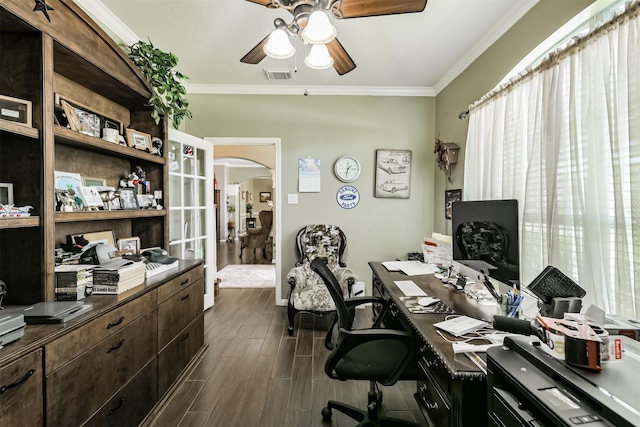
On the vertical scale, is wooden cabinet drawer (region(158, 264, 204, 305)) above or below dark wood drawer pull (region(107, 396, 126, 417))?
above

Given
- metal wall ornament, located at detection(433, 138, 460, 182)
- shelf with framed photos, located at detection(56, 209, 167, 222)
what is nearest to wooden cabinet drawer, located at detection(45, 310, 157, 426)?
shelf with framed photos, located at detection(56, 209, 167, 222)

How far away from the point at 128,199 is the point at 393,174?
2862mm

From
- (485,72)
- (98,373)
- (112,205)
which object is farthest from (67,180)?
(485,72)

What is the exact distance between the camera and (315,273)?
286 cm

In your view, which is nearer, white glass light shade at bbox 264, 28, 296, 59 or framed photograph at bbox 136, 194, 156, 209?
white glass light shade at bbox 264, 28, 296, 59

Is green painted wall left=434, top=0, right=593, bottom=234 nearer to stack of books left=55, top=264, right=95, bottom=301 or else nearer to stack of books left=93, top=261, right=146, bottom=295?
stack of books left=93, top=261, right=146, bottom=295

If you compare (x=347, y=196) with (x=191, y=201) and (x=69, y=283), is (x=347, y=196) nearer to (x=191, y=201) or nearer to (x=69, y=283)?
(x=191, y=201)

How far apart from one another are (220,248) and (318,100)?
20.0 ft

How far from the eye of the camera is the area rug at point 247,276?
460 centimetres

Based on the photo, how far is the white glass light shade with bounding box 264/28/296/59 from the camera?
5.57 feet

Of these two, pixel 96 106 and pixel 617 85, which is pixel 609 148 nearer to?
pixel 617 85

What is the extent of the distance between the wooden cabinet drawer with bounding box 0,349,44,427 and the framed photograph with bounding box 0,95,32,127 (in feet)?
3.30

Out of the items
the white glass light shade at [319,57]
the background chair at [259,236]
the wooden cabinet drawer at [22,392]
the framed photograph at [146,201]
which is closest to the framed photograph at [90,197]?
the framed photograph at [146,201]

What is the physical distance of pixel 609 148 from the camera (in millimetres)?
1352
